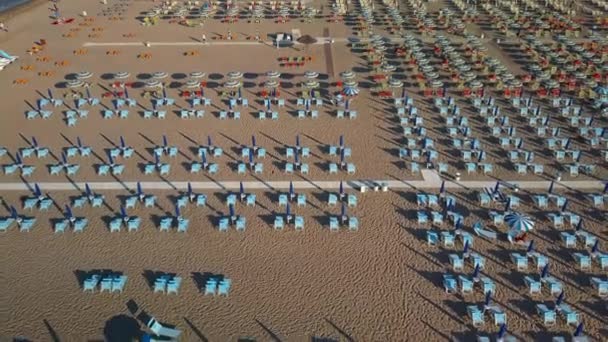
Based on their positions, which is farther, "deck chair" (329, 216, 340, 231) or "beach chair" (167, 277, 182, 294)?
"deck chair" (329, 216, 340, 231)

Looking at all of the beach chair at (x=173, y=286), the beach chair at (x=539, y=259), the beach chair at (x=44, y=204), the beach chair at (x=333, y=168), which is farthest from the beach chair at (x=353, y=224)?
the beach chair at (x=44, y=204)

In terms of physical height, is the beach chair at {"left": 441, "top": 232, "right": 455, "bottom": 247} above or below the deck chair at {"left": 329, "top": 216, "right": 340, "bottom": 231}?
below

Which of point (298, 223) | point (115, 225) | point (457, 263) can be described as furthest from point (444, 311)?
point (115, 225)

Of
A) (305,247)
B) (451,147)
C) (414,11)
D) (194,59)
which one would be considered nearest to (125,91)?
(194,59)

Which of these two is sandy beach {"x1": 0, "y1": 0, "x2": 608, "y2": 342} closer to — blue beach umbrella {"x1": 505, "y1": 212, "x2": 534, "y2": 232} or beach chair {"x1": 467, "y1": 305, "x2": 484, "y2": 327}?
beach chair {"x1": 467, "y1": 305, "x2": 484, "y2": 327}

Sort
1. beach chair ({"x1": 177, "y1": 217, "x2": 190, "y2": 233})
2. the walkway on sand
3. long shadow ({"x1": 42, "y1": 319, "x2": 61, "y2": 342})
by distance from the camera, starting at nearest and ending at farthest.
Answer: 1. long shadow ({"x1": 42, "y1": 319, "x2": 61, "y2": 342})
2. beach chair ({"x1": 177, "y1": 217, "x2": 190, "y2": 233})
3. the walkway on sand

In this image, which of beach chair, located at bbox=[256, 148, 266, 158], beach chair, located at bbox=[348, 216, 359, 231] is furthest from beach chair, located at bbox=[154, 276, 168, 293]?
beach chair, located at bbox=[256, 148, 266, 158]

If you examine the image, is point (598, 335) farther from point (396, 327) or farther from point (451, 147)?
point (451, 147)

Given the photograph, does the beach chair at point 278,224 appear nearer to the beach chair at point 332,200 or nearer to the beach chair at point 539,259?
the beach chair at point 332,200
